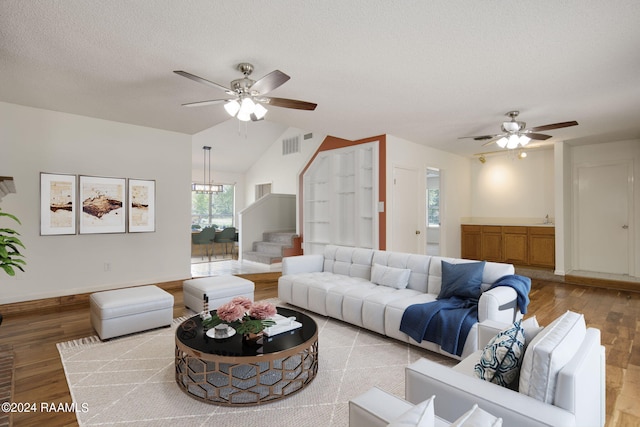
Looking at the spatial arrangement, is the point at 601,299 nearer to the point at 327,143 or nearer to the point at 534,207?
the point at 534,207

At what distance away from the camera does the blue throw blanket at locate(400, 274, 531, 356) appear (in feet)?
8.72

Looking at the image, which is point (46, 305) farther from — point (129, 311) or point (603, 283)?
point (603, 283)

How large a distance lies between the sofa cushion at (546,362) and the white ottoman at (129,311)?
3.28m

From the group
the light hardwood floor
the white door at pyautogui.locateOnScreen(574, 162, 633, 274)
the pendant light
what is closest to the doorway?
the light hardwood floor

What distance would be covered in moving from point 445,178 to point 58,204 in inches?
262

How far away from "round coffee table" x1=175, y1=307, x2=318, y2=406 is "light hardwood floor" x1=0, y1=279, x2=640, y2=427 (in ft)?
2.31

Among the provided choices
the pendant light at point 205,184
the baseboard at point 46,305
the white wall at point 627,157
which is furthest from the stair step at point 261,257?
the white wall at point 627,157

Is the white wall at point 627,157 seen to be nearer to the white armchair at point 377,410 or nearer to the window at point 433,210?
the window at point 433,210

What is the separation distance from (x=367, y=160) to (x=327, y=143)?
40.9 inches

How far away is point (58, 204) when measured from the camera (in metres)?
4.36

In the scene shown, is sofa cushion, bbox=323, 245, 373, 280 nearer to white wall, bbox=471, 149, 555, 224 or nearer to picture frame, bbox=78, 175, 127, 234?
picture frame, bbox=78, 175, 127, 234

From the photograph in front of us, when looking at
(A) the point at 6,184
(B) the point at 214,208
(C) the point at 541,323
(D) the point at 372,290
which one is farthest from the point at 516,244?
(B) the point at 214,208

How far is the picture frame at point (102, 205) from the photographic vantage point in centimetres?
454

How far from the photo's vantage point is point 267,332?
8.26 feet
